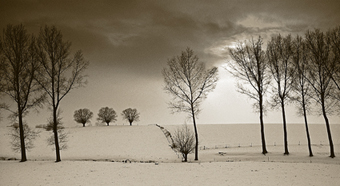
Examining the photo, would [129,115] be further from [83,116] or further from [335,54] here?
[335,54]

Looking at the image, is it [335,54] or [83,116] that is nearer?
[335,54]

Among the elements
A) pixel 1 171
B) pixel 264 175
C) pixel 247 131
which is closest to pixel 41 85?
pixel 1 171

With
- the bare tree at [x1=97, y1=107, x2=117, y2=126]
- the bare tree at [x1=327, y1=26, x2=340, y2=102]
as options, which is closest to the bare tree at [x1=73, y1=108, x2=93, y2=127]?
the bare tree at [x1=97, y1=107, x2=117, y2=126]

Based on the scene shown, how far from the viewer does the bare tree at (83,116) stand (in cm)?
7200

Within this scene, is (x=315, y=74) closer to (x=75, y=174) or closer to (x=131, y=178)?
(x=131, y=178)

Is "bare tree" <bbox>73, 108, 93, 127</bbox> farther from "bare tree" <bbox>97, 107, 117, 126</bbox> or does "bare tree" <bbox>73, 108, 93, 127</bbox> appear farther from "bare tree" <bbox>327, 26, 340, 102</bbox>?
"bare tree" <bbox>327, 26, 340, 102</bbox>

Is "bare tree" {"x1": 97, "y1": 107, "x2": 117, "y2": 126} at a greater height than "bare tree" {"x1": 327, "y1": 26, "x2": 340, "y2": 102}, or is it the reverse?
"bare tree" {"x1": 327, "y1": 26, "x2": 340, "y2": 102}

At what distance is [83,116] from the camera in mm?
72688

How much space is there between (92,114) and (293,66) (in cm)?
6568

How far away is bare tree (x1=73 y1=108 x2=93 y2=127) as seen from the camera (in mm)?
72000

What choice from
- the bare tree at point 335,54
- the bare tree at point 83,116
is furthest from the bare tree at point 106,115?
the bare tree at point 335,54

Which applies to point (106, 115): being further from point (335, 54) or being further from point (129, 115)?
point (335, 54)

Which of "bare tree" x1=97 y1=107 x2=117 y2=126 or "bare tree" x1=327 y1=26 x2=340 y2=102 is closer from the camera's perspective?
"bare tree" x1=327 y1=26 x2=340 y2=102

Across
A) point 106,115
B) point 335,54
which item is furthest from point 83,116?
point 335,54
